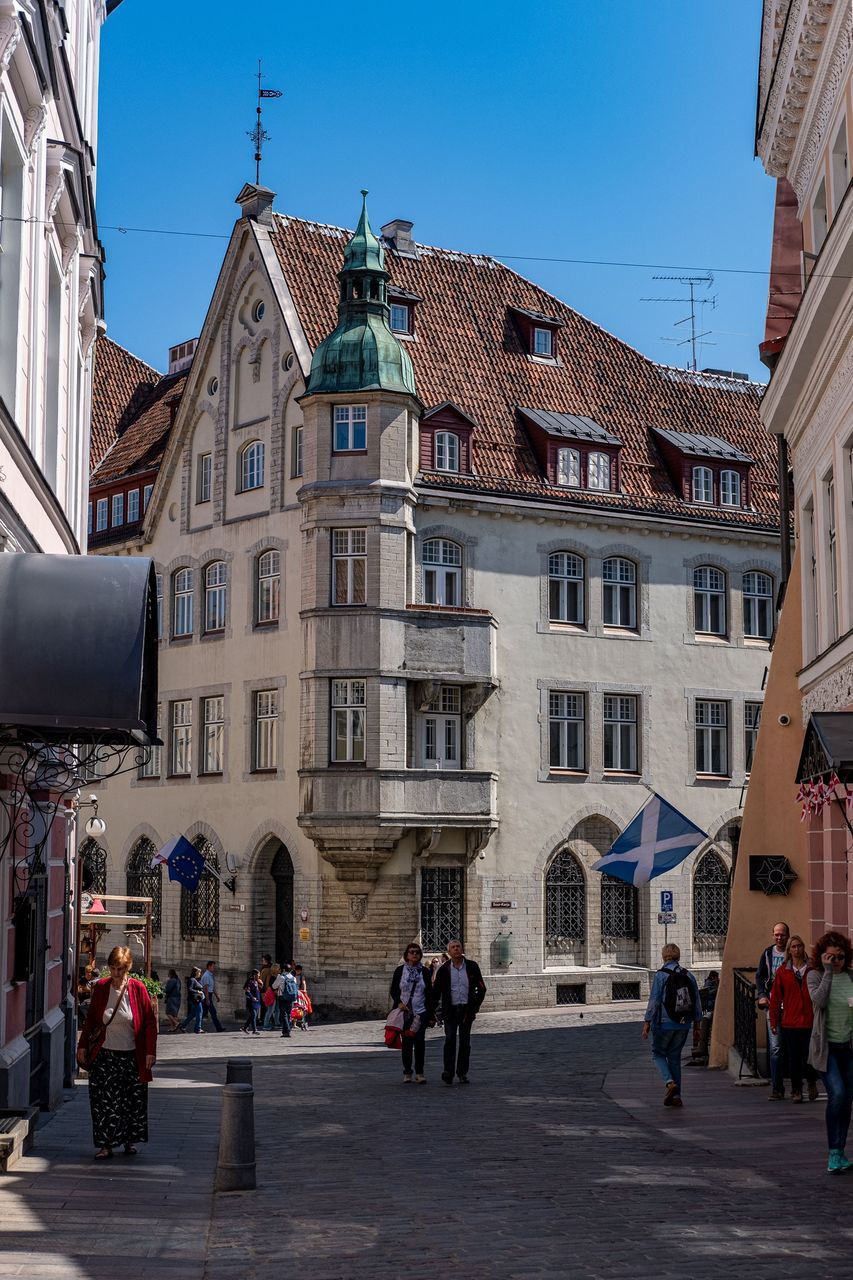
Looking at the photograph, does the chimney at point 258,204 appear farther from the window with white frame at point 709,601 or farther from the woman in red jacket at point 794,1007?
the woman in red jacket at point 794,1007

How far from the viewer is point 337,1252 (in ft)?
33.1

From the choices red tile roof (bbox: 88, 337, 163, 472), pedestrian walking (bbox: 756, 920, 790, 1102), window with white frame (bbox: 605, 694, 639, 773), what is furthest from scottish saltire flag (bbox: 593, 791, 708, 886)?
red tile roof (bbox: 88, 337, 163, 472)

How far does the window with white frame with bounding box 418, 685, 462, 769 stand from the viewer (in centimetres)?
3900

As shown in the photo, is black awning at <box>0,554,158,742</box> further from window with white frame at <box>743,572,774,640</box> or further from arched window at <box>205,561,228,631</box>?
window with white frame at <box>743,572,774,640</box>

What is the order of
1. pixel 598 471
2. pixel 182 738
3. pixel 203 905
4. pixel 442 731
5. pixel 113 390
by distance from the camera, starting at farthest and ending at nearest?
pixel 113 390 < pixel 182 738 < pixel 598 471 < pixel 203 905 < pixel 442 731

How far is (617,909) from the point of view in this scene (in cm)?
4219

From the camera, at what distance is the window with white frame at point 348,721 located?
3809 cm

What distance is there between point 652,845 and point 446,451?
14.5 m

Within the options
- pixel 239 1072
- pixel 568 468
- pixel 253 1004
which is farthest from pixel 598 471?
pixel 239 1072

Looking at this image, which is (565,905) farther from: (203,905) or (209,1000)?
(209,1000)

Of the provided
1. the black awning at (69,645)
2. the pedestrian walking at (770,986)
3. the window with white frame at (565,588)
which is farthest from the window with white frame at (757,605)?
the black awning at (69,645)

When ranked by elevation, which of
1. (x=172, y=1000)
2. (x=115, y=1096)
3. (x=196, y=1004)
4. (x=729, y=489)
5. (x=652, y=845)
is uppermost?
(x=729, y=489)

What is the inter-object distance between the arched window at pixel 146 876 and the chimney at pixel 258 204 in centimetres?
1715

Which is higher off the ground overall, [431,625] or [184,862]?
[431,625]
